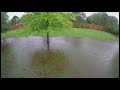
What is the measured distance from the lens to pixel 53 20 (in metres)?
5.39

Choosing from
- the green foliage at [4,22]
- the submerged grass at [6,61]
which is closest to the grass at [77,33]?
the green foliage at [4,22]

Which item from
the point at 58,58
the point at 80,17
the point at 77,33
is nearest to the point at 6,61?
the point at 58,58

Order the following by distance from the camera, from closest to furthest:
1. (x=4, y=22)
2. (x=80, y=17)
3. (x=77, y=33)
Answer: (x=4, y=22)
(x=80, y=17)
(x=77, y=33)

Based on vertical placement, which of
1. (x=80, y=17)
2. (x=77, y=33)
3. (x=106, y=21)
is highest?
(x=80, y=17)

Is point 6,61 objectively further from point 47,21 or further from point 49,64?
point 47,21

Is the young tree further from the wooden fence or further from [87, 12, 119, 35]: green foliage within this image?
[87, 12, 119, 35]: green foliage

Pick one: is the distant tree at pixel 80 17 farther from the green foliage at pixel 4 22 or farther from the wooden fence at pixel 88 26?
the green foliage at pixel 4 22

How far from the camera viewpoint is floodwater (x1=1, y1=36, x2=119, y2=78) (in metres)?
4.91

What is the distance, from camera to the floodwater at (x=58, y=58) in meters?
4.91

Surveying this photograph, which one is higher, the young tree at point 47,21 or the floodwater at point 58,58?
the young tree at point 47,21

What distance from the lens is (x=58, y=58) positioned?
5090 mm
